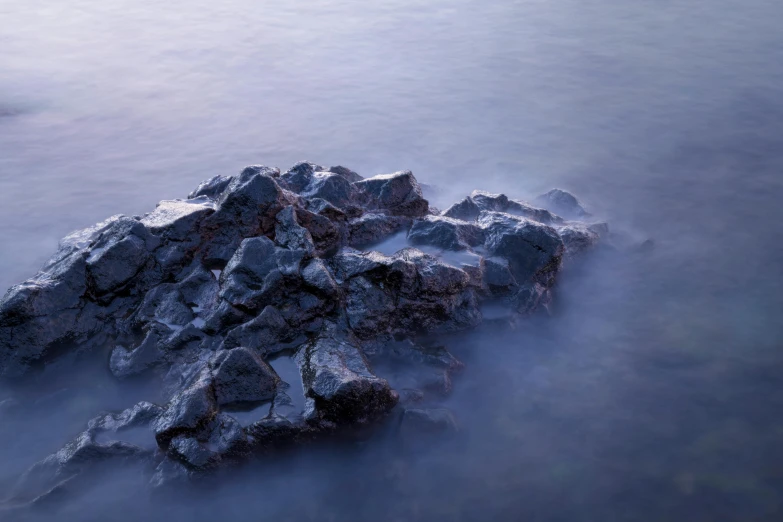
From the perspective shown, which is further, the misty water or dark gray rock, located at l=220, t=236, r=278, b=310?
dark gray rock, located at l=220, t=236, r=278, b=310

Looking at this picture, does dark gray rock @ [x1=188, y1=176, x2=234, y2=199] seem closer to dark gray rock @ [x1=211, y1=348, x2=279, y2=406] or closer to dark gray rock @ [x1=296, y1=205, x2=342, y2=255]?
dark gray rock @ [x1=296, y1=205, x2=342, y2=255]

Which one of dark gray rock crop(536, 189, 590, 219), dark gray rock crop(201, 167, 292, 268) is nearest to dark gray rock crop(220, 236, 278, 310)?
dark gray rock crop(201, 167, 292, 268)

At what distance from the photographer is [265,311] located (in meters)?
4.92

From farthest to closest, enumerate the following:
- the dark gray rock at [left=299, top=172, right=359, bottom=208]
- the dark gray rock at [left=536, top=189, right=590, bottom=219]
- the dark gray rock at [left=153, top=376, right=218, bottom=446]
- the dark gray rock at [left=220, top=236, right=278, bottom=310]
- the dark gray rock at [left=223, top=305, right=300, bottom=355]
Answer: the dark gray rock at [left=536, top=189, right=590, bottom=219] → the dark gray rock at [left=299, top=172, right=359, bottom=208] → the dark gray rock at [left=220, top=236, right=278, bottom=310] → the dark gray rock at [left=223, top=305, right=300, bottom=355] → the dark gray rock at [left=153, top=376, right=218, bottom=446]

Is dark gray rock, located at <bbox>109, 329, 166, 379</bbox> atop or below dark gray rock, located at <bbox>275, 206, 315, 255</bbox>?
below

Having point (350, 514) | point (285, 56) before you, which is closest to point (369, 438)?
point (350, 514)

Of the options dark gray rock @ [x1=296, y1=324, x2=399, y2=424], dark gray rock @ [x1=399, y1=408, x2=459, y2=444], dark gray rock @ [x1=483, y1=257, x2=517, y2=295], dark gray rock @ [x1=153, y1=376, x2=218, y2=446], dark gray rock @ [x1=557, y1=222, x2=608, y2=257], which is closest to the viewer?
dark gray rock @ [x1=153, y1=376, x2=218, y2=446]

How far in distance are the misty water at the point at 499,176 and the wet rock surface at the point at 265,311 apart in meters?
0.22

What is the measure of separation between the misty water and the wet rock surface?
0.22 m

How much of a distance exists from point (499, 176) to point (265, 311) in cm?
439

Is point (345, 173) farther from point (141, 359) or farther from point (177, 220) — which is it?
point (141, 359)

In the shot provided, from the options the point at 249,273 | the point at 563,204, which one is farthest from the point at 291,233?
the point at 563,204

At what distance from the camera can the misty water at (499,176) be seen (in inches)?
172

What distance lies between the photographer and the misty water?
14.3 feet
